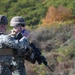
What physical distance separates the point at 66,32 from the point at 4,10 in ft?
48.6

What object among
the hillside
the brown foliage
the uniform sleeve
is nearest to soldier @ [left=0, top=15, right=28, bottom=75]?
the uniform sleeve

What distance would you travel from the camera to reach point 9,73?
467 cm

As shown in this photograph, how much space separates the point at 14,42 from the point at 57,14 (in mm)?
29264

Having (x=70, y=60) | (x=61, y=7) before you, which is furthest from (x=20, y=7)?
(x=70, y=60)

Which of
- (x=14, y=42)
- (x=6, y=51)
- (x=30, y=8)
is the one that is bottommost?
(x=30, y=8)

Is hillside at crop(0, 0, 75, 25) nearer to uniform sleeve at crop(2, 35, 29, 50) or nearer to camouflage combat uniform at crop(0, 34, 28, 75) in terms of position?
camouflage combat uniform at crop(0, 34, 28, 75)

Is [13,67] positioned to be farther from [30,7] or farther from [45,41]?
[30,7]

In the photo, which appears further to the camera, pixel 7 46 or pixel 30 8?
pixel 30 8

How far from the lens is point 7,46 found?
455 centimetres

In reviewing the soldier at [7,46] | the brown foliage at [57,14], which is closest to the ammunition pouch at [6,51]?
the soldier at [7,46]

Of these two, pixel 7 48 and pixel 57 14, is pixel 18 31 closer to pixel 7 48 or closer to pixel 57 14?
pixel 7 48

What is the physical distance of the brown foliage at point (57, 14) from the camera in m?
33.4

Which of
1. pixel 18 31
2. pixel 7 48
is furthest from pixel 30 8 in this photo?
pixel 7 48

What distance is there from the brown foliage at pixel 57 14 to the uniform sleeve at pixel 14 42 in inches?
1122
